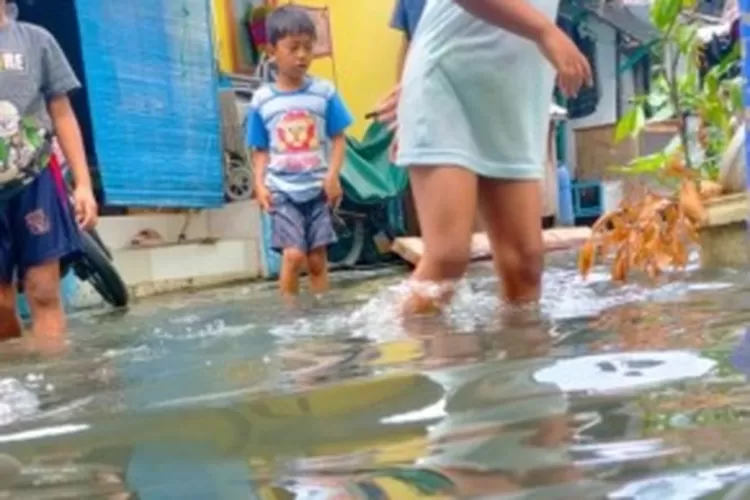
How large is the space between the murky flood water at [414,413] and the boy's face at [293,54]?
2.81m

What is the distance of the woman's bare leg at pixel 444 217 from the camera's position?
10.1 ft

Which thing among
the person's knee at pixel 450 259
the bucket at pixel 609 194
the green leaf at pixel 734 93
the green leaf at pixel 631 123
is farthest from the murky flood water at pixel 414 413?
the bucket at pixel 609 194

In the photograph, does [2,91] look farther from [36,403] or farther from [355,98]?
[355,98]

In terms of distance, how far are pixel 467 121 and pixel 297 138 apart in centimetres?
286

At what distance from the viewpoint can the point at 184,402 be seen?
76.0 inches

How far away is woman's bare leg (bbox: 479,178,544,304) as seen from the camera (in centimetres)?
328

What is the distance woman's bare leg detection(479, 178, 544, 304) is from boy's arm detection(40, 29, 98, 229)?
1280mm

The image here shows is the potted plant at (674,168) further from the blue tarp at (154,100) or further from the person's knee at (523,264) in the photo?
the blue tarp at (154,100)

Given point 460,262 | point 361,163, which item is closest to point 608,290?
point 460,262

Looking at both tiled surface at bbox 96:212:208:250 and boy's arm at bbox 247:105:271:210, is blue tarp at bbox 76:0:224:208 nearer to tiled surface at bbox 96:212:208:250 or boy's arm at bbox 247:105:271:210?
tiled surface at bbox 96:212:208:250

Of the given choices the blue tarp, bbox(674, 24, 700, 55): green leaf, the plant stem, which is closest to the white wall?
the blue tarp

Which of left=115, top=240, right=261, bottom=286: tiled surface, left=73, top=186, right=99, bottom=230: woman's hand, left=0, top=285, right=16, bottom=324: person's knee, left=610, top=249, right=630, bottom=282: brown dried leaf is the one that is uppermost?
left=73, top=186, right=99, bottom=230: woman's hand

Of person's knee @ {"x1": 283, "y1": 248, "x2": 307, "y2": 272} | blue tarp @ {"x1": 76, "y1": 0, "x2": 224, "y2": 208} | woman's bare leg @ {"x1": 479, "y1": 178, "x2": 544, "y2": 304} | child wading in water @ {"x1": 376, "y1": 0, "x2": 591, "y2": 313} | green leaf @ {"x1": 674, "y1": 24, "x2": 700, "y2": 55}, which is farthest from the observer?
blue tarp @ {"x1": 76, "y1": 0, "x2": 224, "y2": 208}

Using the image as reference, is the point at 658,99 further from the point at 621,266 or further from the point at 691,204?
the point at 621,266
